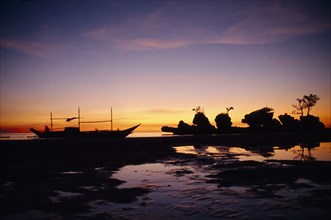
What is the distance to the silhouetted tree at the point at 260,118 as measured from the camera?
3778 inches

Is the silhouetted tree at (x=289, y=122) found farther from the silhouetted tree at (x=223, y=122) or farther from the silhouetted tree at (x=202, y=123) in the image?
the silhouetted tree at (x=202, y=123)

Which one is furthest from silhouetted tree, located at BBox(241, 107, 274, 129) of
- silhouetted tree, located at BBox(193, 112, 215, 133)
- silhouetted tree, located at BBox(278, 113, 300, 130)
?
silhouetted tree, located at BBox(193, 112, 215, 133)

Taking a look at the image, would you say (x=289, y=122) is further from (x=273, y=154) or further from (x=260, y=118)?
(x=273, y=154)

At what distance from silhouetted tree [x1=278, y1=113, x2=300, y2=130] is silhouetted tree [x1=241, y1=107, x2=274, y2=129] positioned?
4.08 meters

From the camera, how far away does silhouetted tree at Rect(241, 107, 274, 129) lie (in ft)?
315

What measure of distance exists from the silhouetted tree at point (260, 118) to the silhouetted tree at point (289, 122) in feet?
13.4

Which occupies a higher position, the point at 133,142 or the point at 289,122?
the point at 289,122

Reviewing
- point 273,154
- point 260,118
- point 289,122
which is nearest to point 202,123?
point 260,118

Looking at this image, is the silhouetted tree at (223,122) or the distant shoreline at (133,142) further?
the silhouetted tree at (223,122)

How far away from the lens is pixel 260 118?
318 ft

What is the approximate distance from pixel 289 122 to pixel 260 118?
31.8ft

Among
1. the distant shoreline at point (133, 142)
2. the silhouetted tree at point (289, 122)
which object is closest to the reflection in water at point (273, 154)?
the distant shoreline at point (133, 142)

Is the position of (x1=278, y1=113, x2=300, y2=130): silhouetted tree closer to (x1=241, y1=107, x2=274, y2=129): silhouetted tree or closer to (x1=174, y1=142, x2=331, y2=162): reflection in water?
(x1=241, y1=107, x2=274, y2=129): silhouetted tree

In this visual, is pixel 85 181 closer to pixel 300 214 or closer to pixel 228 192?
pixel 228 192
